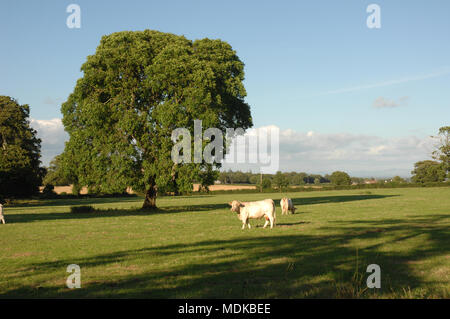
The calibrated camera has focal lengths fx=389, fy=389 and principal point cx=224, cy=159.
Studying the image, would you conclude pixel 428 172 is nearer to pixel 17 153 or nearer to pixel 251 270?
pixel 17 153

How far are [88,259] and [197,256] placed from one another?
3800 mm

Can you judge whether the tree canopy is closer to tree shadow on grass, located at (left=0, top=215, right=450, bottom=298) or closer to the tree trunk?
the tree trunk

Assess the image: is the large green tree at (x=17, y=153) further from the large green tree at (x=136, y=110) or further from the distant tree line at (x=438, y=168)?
the distant tree line at (x=438, y=168)

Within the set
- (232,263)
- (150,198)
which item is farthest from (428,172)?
(232,263)

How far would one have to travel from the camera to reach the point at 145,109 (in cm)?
3816

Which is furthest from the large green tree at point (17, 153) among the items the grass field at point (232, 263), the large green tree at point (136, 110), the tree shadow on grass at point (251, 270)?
the tree shadow on grass at point (251, 270)

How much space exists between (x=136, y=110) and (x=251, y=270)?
29.2 meters

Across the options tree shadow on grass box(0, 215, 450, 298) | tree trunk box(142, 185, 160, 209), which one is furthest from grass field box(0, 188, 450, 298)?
tree trunk box(142, 185, 160, 209)

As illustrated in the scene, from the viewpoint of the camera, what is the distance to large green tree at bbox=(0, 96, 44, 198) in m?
59.6

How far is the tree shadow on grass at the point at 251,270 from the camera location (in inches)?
352

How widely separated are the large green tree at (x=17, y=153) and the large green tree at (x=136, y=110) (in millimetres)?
27679

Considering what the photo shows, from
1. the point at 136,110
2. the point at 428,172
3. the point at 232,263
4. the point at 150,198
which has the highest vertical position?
the point at 136,110

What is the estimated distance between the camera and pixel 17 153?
60625 millimetres

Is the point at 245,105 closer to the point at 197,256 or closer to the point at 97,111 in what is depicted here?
the point at 97,111
